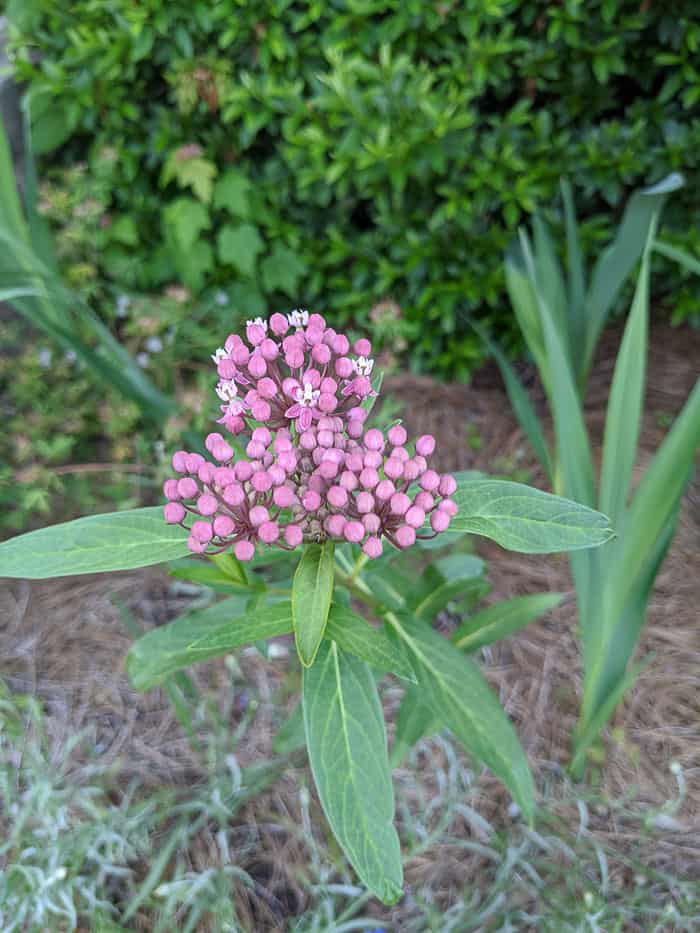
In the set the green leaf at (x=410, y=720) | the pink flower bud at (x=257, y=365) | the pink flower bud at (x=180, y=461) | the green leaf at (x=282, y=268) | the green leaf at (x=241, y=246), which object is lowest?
the green leaf at (x=410, y=720)

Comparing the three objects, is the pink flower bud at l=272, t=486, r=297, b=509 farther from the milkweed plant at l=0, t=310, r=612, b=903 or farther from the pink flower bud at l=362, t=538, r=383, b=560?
the pink flower bud at l=362, t=538, r=383, b=560

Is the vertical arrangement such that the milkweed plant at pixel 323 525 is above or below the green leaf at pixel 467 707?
above

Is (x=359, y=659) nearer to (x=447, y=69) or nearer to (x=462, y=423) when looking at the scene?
(x=462, y=423)

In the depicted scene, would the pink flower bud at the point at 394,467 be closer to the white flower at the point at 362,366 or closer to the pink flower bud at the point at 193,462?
the white flower at the point at 362,366

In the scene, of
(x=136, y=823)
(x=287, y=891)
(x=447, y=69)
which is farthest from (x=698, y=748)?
(x=447, y=69)

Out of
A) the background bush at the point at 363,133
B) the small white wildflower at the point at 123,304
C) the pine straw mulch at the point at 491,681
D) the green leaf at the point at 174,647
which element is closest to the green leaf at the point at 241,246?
the background bush at the point at 363,133

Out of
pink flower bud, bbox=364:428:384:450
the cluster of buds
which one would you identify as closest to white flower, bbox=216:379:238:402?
the cluster of buds

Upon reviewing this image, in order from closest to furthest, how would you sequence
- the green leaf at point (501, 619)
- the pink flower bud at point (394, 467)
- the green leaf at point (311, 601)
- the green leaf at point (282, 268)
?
the green leaf at point (311, 601) → the pink flower bud at point (394, 467) → the green leaf at point (501, 619) → the green leaf at point (282, 268)
